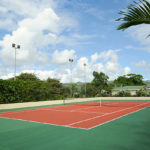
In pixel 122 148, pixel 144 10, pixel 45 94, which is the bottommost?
pixel 122 148

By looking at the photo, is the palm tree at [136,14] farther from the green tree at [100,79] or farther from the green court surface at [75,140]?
the green tree at [100,79]

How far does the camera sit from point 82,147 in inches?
227

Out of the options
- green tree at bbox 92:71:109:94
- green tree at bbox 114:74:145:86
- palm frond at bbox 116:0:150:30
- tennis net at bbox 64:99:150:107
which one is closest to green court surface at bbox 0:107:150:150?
palm frond at bbox 116:0:150:30

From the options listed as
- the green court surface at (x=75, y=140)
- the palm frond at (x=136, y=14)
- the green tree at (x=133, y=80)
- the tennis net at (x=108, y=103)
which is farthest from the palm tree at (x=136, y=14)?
the green tree at (x=133, y=80)

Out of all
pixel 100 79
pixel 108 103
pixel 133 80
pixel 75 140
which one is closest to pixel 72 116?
pixel 75 140

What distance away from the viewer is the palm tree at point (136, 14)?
11.4 ft

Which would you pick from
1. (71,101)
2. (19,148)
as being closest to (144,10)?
(19,148)

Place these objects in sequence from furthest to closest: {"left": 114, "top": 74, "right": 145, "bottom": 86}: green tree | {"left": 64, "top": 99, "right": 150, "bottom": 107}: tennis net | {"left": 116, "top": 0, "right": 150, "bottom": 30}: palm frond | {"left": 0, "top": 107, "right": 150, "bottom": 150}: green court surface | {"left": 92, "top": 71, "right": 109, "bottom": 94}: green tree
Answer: {"left": 114, "top": 74, "right": 145, "bottom": 86}: green tree → {"left": 92, "top": 71, "right": 109, "bottom": 94}: green tree → {"left": 64, "top": 99, "right": 150, "bottom": 107}: tennis net → {"left": 0, "top": 107, "right": 150, "bottom": 150}: green court surface → {"left": 116, "top": 0, "right": 150, "bottom": 30}: palm frond

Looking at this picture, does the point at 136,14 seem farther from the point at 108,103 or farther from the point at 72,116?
the point at 108,103

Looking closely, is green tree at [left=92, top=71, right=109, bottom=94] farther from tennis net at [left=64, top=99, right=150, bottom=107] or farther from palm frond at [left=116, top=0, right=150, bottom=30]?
palm frond at [left=116, top=0, right=150, bottom=30]

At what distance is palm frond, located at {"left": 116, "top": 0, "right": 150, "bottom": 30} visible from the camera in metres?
3.47

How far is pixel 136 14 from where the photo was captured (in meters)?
3.57

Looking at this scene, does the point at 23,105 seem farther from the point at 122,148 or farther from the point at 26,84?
the point at 122,148

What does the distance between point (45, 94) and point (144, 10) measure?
74.2 feet
